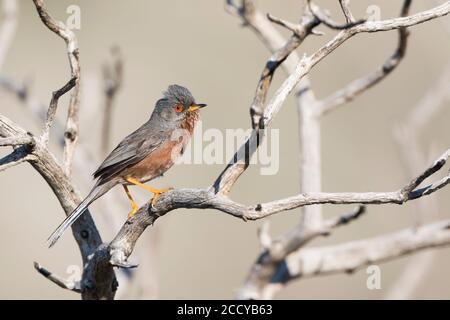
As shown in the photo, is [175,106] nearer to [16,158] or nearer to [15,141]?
[16,158]

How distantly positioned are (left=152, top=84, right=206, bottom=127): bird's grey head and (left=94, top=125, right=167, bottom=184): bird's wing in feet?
0.56

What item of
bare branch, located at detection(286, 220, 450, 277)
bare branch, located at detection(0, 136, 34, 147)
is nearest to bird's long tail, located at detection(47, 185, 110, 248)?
bare branch, located at detection(0, 136, 34, 147)

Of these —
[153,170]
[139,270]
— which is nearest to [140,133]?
[153,170]

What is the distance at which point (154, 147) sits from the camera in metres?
6.66

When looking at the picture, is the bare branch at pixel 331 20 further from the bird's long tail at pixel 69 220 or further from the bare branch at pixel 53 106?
the bird's long tail at pixel 69 220

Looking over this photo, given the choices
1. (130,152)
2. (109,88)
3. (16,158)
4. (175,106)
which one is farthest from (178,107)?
(16,158)

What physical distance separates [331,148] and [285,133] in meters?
0.85

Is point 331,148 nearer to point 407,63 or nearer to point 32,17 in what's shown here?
point 407,63

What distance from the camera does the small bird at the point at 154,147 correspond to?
637cm

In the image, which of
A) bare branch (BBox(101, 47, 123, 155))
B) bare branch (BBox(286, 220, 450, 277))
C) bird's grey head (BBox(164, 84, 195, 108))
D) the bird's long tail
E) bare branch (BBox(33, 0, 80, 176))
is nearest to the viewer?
bare branch (BBox(33, 0, 80, 176))

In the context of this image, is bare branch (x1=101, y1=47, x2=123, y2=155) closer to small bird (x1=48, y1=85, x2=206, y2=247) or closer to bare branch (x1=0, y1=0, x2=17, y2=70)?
small bird (x1=48, y1=85, x2=206, y2=247)

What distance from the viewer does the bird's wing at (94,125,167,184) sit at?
6.29m

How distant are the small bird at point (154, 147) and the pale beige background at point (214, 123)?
2.98m

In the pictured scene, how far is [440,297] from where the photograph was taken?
1089cm
